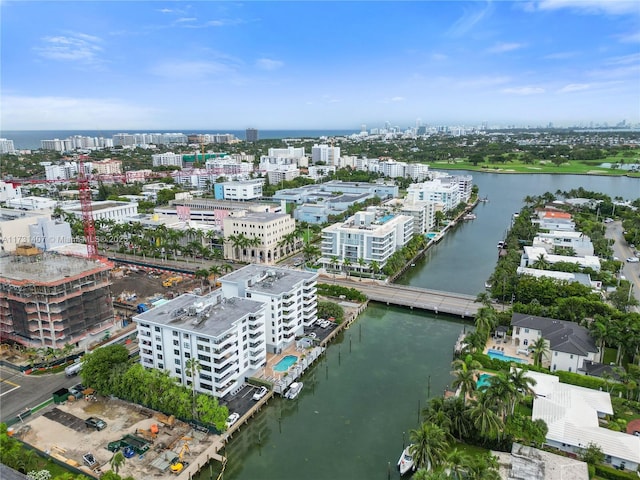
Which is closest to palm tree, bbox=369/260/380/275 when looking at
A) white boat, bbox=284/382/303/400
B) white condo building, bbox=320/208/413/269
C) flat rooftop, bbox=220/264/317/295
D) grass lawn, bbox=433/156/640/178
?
white condo building, bbox=320/208/413/269

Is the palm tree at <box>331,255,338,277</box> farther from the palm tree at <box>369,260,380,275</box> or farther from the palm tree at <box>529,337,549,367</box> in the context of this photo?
the palm tree at <box>529,337,549,367</box>

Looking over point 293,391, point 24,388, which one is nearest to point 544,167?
point 293,391

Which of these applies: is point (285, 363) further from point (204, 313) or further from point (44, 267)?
point (44, 267)

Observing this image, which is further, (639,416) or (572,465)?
(639,416)

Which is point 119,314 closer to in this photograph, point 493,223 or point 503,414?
point 503,414

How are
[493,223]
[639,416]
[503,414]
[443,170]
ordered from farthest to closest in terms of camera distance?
[443,170]
[493,223]
[639,416]
[503,414]

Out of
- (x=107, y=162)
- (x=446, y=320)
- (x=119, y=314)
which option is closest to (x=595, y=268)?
(x=446, y=320)

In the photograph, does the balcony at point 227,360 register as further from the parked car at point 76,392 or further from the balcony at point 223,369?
the parked car at point 76,392
